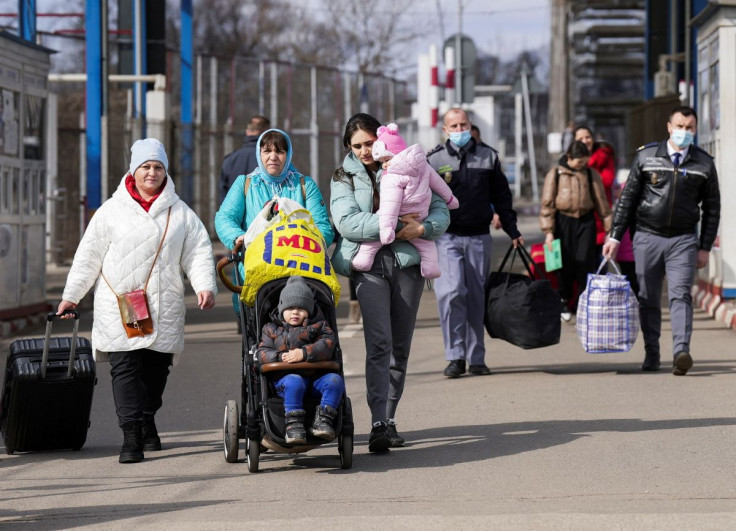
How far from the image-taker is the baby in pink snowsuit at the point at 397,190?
24.0 ft

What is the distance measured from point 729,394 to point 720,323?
4027mm

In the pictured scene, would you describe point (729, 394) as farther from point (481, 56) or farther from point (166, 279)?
point (481, 56)

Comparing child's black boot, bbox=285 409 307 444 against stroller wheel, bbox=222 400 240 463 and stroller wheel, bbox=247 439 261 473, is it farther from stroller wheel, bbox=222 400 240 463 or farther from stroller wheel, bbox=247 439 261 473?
stroller wheel, bbox=222 400 240 463

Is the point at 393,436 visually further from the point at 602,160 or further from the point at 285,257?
the point at 602,160

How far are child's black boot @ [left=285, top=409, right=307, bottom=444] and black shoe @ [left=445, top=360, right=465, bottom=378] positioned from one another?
348cm

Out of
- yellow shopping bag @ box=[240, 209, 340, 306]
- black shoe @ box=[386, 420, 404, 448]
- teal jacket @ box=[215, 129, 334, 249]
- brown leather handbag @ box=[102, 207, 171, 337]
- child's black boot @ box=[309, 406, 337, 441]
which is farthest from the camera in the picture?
teal jacket @ box=[215, 129, 334, 249]

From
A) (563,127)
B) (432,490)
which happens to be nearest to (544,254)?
(432,490)

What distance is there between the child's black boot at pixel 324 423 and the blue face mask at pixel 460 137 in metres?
3.75

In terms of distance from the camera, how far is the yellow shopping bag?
7000 mm

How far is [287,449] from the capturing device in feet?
22.3

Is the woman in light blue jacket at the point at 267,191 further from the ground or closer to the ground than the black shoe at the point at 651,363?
further from the ground

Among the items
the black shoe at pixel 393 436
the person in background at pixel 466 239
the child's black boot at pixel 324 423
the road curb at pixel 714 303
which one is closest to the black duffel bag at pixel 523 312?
the person in background at pixel 466 239

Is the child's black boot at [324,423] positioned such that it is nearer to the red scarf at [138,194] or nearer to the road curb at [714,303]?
the red scarf at [138,194]

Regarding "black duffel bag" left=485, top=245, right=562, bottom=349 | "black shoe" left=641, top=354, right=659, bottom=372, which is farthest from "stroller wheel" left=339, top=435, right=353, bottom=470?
"black shoe" left=641, top=354, right=659, bottom=372
